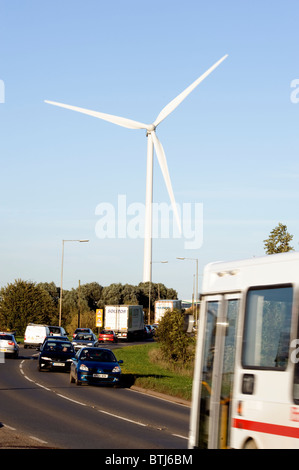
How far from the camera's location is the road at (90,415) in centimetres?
1505

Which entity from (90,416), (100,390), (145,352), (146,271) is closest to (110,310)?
(146,271)

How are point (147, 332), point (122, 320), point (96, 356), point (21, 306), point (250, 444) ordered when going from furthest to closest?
point (147, 332) < point (21, 306) < point (122, 320) < point (96, 356) < point (250, 444)

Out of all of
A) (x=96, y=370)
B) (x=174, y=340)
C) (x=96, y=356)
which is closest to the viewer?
(x=96, y=370)

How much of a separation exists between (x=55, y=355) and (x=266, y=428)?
3051cm

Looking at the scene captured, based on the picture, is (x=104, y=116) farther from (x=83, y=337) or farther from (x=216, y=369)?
(x=216, y=369)

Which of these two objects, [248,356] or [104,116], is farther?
[104,116]

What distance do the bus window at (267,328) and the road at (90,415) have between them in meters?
5.44

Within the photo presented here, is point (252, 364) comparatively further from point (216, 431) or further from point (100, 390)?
point (100, 390)

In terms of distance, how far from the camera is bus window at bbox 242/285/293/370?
8.71 metres

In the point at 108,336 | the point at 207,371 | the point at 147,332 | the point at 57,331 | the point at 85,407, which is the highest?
the point at 207,371

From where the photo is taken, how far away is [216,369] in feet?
33.9

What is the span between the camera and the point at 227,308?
10.3m

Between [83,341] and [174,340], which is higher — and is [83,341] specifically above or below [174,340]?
below

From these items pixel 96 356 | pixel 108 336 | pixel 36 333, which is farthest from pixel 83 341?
pixel 108 336
